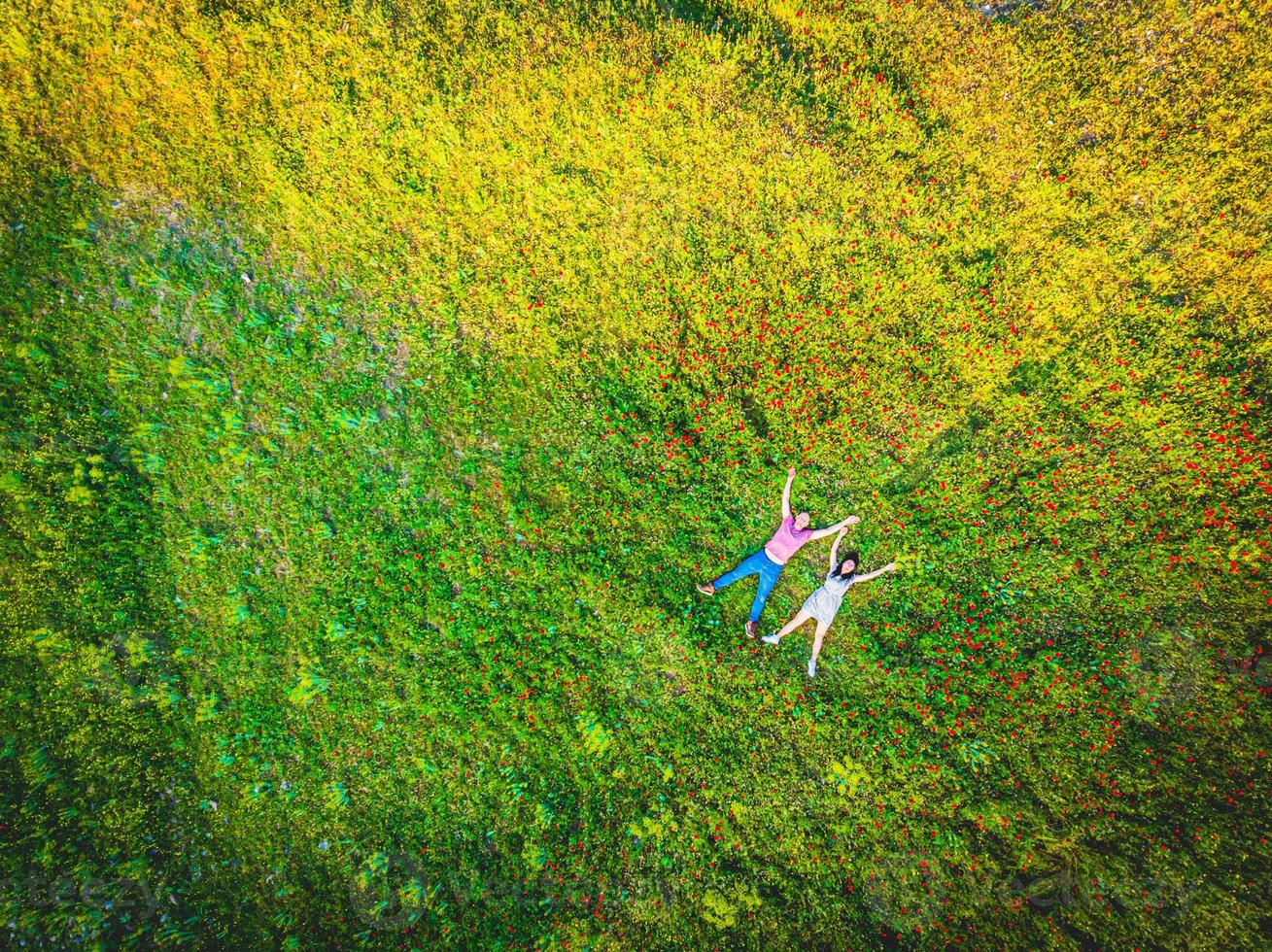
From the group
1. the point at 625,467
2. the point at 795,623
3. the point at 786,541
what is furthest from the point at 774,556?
the point at 625,467

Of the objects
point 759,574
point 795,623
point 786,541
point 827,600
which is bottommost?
point 795,623

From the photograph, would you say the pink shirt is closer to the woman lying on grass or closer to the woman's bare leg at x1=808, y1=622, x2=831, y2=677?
the woman lying on grass

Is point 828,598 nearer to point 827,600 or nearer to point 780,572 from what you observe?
point 827,600

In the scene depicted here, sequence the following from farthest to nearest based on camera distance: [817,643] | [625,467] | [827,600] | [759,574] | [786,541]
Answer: [625,467]
[759,574]
[817,643]
[827,600]
[786,541]

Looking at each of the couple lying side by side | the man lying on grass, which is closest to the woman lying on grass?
the couple lying side by side

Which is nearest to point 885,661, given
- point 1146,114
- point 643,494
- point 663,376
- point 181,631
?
point 643,494

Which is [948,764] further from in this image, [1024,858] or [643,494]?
[643,494]
